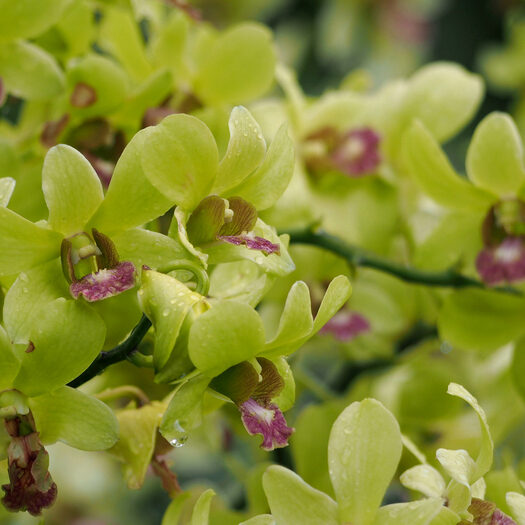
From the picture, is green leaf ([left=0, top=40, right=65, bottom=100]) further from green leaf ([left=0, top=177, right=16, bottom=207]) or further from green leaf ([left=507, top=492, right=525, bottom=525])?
green leaf ([left=507, top=492, right=525, bottom=525])

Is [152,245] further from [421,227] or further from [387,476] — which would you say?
[421,227]

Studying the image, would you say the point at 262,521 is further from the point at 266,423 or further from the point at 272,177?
the point at 272,177

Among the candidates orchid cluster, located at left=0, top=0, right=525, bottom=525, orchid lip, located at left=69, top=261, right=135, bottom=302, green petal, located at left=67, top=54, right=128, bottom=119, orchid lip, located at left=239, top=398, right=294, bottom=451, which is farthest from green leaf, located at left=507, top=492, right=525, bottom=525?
green petal, located at left=67, top=54, right=128, bottom=119

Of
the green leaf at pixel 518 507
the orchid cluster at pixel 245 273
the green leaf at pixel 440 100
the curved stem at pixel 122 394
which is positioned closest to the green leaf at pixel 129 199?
the orchid cluster at pixel 245 273

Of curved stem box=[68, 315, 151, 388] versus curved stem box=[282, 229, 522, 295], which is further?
curved stem box=[282, 229, 522, 295]

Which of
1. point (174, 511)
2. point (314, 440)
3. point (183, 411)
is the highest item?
point (183, 411)

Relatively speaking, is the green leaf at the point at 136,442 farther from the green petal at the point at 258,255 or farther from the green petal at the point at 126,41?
the green petal at the point at 126,41

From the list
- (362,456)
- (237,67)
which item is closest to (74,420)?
(362,456)
